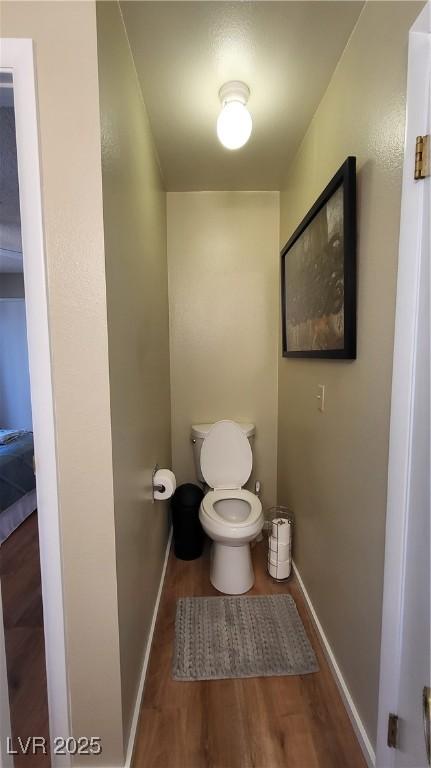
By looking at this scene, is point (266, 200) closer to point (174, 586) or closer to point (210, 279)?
point (210, 279)

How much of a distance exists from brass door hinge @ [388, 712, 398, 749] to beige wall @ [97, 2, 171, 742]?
0.78 meters

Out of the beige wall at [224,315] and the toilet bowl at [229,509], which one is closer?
the toilet bowl at [229,509]

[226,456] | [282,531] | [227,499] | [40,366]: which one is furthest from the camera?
[226,456]

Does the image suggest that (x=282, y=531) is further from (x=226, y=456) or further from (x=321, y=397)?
(x=321, y=397)

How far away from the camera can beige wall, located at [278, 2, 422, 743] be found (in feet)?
2.83

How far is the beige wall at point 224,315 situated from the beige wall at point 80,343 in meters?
1.32

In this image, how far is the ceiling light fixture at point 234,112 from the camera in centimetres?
122

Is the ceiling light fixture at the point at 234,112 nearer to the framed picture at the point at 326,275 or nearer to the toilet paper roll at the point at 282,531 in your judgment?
the framed picture at the point at 326,275

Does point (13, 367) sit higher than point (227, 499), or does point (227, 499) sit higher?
point (13, 367)

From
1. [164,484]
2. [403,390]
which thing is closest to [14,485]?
[164,484]

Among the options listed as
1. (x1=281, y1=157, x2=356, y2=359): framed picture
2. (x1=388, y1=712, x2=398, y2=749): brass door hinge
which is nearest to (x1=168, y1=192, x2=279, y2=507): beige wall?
(x1=281, y1=157, x2=356, y2=359): framed picture

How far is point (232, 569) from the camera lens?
1.66m

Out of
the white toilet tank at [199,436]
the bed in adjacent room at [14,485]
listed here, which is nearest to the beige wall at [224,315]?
the white toilet tank at [199,436]

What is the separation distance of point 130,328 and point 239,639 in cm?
145
